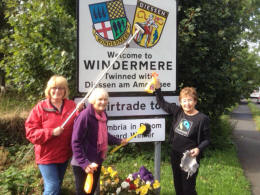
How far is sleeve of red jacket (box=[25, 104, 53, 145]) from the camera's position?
7.30 ft

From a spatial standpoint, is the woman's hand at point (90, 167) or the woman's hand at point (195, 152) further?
the woman's hand at point (195, 152)

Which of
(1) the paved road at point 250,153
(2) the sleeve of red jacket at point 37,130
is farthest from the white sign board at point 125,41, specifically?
(1) the paved road at point 250,153

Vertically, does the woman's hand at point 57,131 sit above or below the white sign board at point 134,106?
below

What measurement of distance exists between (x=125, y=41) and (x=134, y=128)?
95 centimetres

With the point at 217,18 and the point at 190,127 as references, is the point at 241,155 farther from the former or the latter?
the point at 190,127

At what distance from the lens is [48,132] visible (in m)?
2.24

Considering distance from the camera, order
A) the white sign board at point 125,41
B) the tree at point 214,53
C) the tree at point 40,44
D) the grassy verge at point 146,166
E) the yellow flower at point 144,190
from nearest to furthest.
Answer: the white sign board at point 125,41 → the yellow flower at point 144,190 → the grassy verge at point 146,166 → the tree at point 40,44 → the tree at point 214,53

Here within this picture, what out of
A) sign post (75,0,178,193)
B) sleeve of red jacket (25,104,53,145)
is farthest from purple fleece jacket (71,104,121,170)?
sign post (75,0,178,193)

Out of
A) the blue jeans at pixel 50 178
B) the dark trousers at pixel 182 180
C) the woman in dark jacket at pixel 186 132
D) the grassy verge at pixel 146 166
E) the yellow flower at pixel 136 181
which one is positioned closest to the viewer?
the blue jeans at pixel 50 178

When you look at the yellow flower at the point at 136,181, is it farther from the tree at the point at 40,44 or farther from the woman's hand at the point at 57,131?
the tree at the point at 40,44

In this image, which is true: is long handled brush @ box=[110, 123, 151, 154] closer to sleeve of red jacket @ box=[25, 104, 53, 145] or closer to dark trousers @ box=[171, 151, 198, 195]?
dark trousers @ box=[171, 151, 198, 195]

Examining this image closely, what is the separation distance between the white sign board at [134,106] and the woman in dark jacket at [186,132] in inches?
3.3

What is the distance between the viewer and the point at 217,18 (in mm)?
5133

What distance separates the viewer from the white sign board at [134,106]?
280 cm
